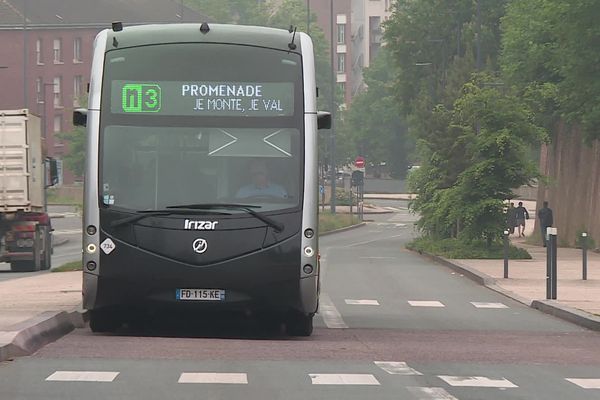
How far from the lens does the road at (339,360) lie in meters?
10.6

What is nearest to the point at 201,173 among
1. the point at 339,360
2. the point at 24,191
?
the point at 339,360

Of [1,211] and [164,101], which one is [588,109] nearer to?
[1,211]

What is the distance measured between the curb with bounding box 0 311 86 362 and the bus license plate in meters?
1.45

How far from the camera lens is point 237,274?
15055 mm

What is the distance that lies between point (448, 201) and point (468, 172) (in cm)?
121

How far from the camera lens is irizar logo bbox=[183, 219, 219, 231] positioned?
15.1 metres

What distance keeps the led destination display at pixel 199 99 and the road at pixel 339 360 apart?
247 centimetres

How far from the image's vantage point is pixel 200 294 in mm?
15188

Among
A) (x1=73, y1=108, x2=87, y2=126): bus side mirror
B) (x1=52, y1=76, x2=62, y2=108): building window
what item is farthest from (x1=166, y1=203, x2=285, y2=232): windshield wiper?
(x1=52, y1=76, x2=62, y2=108): building window

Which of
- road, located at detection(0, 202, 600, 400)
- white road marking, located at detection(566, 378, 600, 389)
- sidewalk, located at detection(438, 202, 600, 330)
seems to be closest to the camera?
road, located at detection(0, 202, 600, 400)

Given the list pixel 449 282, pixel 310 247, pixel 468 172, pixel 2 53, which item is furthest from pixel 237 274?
pixel 2 53

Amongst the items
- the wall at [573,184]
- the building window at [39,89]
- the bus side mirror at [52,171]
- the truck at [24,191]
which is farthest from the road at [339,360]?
the building window at [39,89]

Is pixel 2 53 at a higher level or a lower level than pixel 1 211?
higher

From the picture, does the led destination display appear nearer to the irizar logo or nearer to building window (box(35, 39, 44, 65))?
the irizar logo
